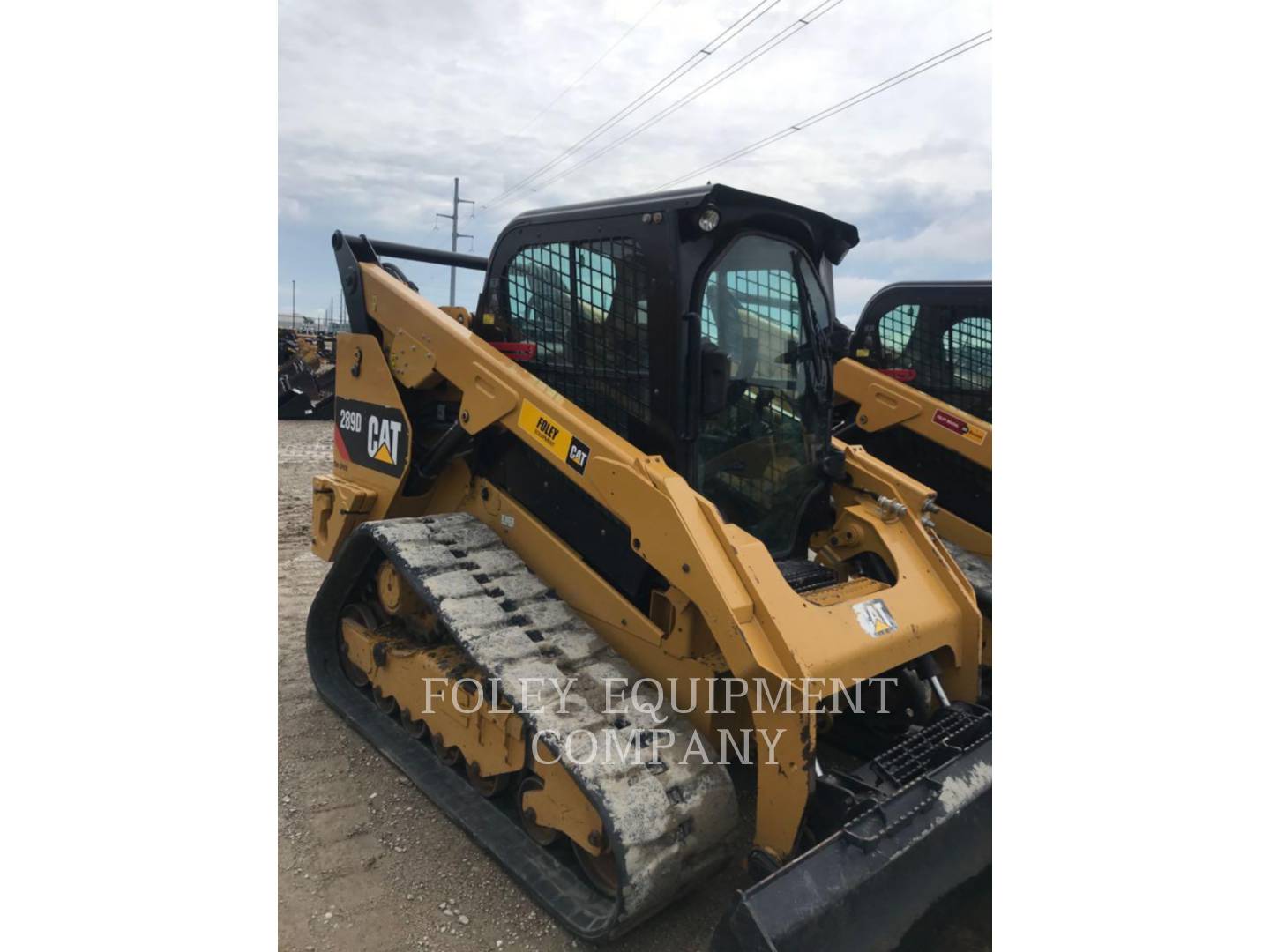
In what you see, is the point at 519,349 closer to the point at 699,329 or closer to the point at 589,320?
the point at 589,320

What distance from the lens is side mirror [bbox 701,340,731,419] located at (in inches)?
119

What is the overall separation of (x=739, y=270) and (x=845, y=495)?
4.25ft

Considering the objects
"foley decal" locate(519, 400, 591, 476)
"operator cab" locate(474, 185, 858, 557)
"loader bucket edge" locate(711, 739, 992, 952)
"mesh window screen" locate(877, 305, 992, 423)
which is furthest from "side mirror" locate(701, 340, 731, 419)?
"mesh window screen" locate(877, 305, 992, 423)

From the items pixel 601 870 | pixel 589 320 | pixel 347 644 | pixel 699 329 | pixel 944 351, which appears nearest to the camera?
pixel 601 870

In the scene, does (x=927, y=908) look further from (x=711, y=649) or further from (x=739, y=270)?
(x=739, y=270)

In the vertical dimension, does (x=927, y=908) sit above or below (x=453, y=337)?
below

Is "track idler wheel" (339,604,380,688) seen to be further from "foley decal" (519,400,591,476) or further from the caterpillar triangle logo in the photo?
"foley decal" (519,400,591,476)

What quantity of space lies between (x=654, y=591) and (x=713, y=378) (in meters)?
0.83

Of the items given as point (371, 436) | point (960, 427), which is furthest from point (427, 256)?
point (960, 427)

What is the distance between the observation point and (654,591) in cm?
296

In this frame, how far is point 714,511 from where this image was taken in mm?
2729

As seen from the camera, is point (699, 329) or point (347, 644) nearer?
point (699, 329)

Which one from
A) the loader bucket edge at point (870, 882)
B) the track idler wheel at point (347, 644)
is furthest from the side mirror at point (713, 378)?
the track idler wheel at point (347, 644)

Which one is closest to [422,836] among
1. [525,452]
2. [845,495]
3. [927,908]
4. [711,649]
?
[711,649]
